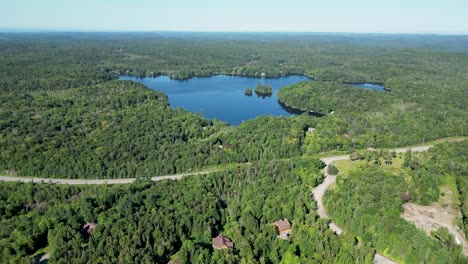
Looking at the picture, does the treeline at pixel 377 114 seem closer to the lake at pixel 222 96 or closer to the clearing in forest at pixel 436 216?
the lake at pixel 222 96

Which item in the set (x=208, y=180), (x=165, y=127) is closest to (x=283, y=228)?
(x=208, y=180)

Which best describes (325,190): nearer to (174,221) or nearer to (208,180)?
(208,180)

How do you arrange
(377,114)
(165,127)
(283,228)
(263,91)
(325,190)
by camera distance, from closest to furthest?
(283,228)
(325,190)
(165,127)
(377,114)
(263,91)

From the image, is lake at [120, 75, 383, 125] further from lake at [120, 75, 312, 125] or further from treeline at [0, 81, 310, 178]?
treeline at [0, 81, 310, 178]

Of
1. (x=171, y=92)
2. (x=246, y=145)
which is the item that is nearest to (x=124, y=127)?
(x=246, y=145)

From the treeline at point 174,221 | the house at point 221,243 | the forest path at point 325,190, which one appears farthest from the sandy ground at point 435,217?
the house at point 221,243

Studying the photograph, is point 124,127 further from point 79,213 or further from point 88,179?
point 79,213
